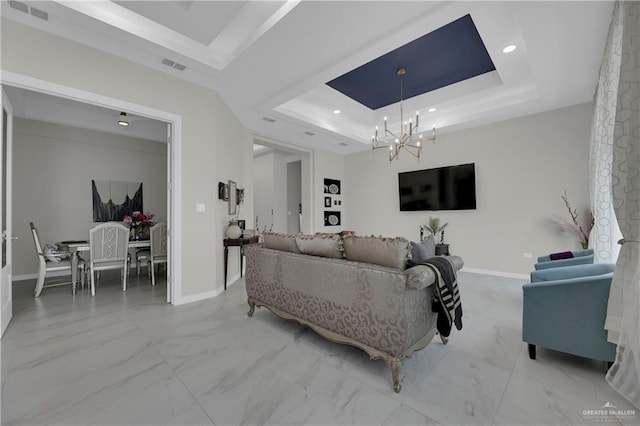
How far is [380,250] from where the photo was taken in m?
1.89

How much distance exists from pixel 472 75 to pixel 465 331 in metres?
3.81

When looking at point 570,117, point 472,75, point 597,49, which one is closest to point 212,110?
point 472,75

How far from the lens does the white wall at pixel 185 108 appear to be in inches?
96.7

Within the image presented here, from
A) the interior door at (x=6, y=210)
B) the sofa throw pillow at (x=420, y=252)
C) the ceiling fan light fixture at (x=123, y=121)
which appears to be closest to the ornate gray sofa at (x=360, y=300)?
the sofa throw pillow at (x=420, y=252)

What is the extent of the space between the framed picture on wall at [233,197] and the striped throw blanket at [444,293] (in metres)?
3.41

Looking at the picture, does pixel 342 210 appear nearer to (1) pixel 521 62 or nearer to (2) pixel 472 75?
(2) pixel 472 75

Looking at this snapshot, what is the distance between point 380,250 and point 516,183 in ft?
13.6

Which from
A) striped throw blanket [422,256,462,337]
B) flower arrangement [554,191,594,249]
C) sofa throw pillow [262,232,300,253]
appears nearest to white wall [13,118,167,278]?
sofa throw pillow [262,232,300,253]

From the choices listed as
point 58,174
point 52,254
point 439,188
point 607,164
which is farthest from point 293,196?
point 607,164

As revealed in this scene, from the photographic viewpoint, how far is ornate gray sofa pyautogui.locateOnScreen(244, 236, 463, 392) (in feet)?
5.50

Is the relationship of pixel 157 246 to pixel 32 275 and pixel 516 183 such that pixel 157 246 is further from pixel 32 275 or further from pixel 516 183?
pixel 516 183

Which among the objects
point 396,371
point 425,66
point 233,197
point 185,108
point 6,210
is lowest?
point 396,371

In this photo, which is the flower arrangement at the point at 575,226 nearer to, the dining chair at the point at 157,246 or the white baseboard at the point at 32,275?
the dining chair at the point at 157,246

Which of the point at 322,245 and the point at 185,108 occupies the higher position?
the point at 185,108
